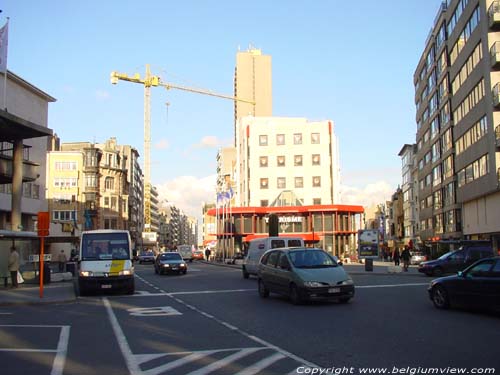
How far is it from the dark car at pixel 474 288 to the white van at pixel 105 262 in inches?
464

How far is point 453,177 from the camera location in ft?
197

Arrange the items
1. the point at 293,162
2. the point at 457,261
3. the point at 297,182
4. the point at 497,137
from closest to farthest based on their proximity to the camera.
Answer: the point at 457,261 < the point at 497,137 < the point at 297,182 < the point at 293,162

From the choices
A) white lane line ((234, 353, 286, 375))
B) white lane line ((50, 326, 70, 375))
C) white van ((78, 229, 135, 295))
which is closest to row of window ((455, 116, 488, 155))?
white van ((78, 229, 135, 295))

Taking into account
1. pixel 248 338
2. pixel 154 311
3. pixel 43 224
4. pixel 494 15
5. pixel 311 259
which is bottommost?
pixel 154 311

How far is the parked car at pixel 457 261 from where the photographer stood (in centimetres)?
2958

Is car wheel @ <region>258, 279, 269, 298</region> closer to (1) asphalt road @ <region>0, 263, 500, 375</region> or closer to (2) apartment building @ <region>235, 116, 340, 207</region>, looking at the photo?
(1) asphalt road @ <region>0, 263, 500, 375</region>

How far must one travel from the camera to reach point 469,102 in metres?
49.1

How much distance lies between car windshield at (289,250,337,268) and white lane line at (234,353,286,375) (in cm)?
794

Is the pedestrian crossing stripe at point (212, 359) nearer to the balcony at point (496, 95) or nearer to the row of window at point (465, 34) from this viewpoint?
the balcony at point (496, 95)

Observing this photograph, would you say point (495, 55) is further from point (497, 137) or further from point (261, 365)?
point (261, 365)

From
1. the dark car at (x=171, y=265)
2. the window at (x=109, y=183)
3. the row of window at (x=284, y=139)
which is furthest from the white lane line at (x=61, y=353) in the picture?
the window at (x=109, y=183)

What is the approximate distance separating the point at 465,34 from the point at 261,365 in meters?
48.6

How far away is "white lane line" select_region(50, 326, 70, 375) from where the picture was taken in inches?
313

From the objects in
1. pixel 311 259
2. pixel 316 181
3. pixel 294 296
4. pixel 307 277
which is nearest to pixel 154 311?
pixel 294 296
